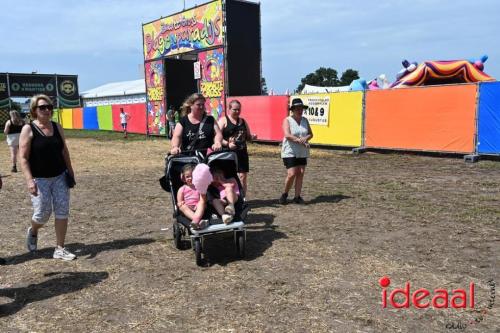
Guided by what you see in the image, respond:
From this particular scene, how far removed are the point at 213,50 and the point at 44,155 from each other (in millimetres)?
17592

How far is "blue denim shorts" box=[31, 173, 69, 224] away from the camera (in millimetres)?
5012

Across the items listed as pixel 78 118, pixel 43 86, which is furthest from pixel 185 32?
pixel 43 86

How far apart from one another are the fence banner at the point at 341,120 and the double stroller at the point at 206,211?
1126 cm

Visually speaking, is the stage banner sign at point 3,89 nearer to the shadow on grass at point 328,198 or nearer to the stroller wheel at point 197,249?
the shadow on grass at point 328,198

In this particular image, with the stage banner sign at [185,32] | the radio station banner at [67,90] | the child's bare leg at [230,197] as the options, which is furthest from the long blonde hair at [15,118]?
the radio station banner at [67,90]

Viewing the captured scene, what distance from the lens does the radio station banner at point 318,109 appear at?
55.8 ft

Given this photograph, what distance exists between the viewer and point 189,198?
5215mm

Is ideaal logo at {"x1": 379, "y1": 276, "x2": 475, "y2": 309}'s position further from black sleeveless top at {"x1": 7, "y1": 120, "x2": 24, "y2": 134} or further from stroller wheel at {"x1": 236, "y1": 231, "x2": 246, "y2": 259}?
black sleeveless top at {"x1": 7, "y1": 120, "x2": 24, "y2": 134}

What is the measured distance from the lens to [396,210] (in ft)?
23.4

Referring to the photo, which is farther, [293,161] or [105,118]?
[105,118]

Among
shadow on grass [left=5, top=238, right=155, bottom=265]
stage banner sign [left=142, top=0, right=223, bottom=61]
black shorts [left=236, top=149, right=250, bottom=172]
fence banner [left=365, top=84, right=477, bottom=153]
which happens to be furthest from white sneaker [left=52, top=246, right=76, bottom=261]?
stage banner sign [left=142, top=0, right=223, bottom=61]

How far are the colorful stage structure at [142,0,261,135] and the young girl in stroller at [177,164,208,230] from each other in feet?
54.2

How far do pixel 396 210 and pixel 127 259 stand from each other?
166 inches

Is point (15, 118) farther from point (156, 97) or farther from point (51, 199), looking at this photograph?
point (156, 97)
